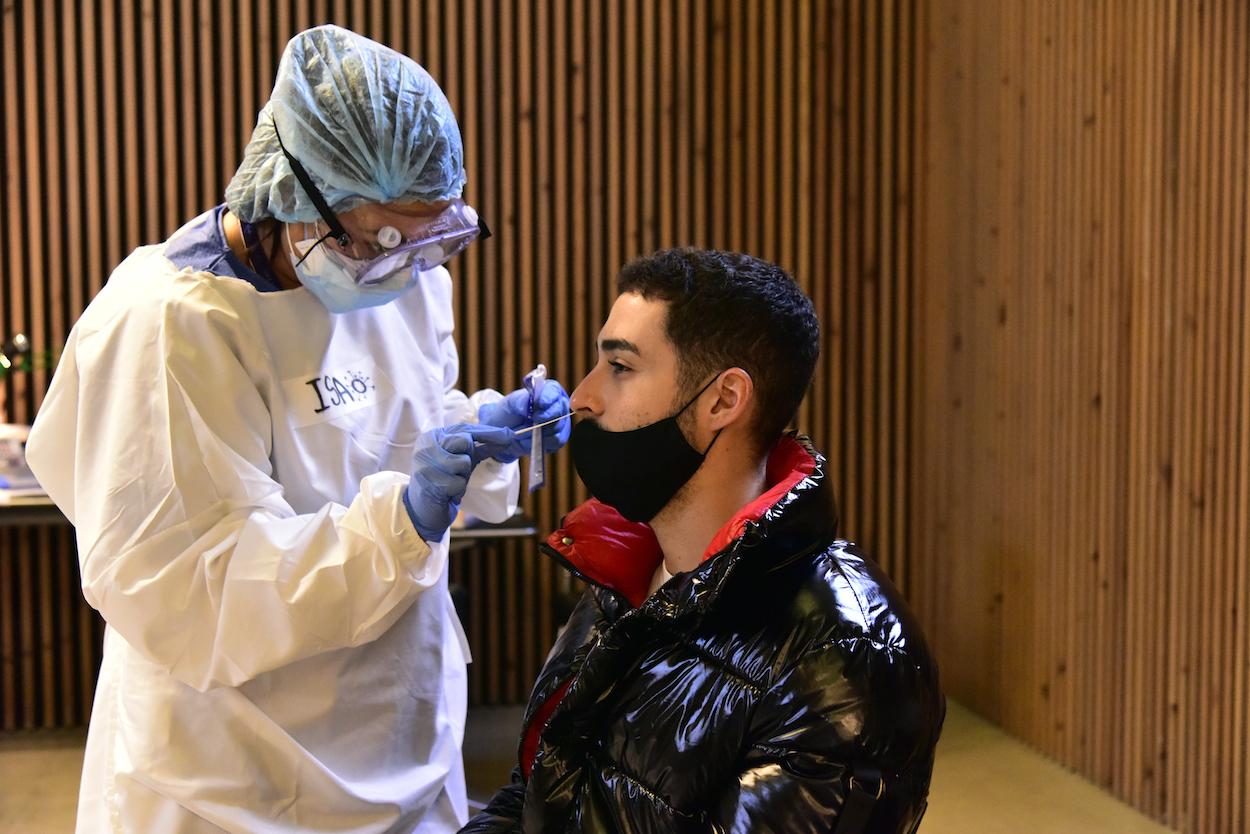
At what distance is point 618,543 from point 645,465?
123 mm

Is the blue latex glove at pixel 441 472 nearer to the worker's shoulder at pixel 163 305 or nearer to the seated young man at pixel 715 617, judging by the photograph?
the seated young man at pixel 715 617

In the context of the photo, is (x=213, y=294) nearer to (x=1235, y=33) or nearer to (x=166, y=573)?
(x=166, y=573)

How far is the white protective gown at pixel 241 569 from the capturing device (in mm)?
1652

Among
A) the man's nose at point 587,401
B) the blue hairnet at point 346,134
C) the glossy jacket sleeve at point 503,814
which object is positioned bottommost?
the glossy jacket sleeve at point 503,814

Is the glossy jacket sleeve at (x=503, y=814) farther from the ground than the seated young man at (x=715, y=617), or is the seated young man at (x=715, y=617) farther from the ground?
the seated young man at (x=715, y=617)

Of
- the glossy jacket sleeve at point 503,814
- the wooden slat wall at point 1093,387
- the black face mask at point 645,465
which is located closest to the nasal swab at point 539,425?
the black face mask at point 645,465

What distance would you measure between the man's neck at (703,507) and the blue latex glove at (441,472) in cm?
29

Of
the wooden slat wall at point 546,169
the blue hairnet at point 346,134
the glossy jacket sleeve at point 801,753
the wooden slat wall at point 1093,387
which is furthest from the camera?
the wooden slat wall at point 546,169

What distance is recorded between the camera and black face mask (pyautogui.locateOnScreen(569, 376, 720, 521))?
1685 millimetres

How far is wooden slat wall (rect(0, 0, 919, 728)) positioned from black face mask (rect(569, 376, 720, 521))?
2790mm

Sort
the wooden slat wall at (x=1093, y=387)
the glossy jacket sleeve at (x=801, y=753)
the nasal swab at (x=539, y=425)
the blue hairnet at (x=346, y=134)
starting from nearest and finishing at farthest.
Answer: the glossy jacket sleeve at (x=801, y=753)
the blue hairnet at (x=346, y=134)
the nasal swab at (x=539, y=425)
the wooden slat wall at (x=1093, y=387)

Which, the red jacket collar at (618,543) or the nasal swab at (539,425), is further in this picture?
the nasal swab at (539,425)

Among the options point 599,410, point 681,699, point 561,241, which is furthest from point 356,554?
point 561,241

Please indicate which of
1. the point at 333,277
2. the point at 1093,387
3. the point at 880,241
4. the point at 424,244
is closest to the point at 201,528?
the point at 333,277
